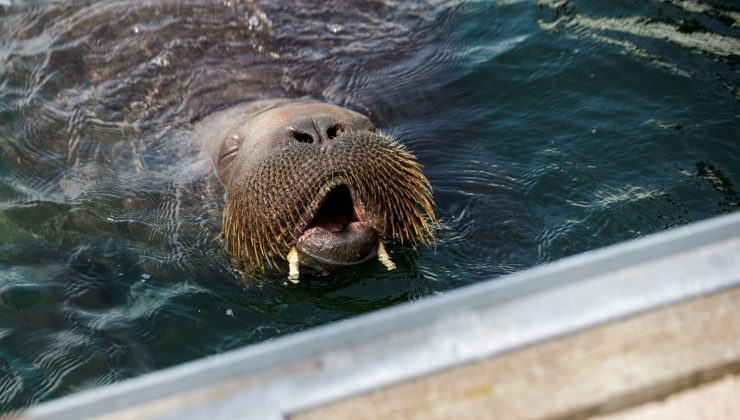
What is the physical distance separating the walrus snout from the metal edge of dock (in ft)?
9.81

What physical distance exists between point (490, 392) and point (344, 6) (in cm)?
639

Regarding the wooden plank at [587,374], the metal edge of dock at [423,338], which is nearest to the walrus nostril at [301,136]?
the metal edge of dock at [423,338]

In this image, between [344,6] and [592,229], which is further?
[344,6]

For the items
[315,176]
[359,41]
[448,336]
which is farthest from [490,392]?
[359,41]

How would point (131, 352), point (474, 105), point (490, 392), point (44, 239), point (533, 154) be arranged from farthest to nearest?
point (474, 105) → point (533, 154) → point (44, 239) → point (131, 352) → point (490, 392)

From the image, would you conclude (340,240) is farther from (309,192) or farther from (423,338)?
(423,338)

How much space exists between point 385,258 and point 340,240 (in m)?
0.35

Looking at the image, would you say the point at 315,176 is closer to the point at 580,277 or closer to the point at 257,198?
the point at 257,198

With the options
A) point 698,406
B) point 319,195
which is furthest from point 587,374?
point 319,195

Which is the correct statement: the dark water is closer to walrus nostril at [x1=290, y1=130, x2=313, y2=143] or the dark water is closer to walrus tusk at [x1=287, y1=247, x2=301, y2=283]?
walrus tusk at [x1=287, y1=247, x2=301, y2=283]

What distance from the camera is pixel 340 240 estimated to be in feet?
16.9

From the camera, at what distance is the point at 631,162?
6227mm

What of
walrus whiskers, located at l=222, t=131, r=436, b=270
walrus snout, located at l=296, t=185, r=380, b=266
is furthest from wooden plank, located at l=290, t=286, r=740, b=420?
walrus snout, located at l=296, t=185, r=380, b=266

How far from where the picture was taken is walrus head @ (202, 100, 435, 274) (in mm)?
5004
